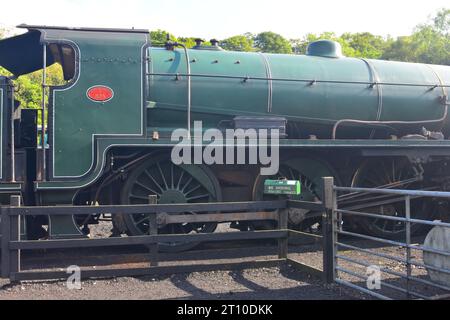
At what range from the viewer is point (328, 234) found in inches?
223

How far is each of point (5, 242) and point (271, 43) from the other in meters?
61.2

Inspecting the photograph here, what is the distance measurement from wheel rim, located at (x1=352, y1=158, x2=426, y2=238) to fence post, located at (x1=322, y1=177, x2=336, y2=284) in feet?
8.38

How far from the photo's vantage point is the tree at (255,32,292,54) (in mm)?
62134

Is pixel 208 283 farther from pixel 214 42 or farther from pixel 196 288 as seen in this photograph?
pixel 214 42

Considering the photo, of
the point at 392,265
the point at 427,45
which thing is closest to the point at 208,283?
the point at 392,265

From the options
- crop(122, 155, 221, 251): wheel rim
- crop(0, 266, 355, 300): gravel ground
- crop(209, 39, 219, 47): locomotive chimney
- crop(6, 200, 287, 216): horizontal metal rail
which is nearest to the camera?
crop(0, 266, 355, 300): gravel ground

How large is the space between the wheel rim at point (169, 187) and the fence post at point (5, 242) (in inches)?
73.8

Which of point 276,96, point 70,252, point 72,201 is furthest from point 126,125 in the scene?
point 276,96

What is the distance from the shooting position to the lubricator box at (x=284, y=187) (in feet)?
20.7

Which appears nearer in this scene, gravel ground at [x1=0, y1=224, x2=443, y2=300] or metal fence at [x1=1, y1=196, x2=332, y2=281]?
gravel ground at [x1=0, y1=224, x2=443, y2=300]

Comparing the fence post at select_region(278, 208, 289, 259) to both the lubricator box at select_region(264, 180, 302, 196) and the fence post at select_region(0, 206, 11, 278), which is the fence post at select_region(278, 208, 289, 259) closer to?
the lubricator box at select_region(264, 180, 302, 196)

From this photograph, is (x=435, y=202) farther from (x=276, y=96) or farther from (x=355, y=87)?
(x=276, y=96)

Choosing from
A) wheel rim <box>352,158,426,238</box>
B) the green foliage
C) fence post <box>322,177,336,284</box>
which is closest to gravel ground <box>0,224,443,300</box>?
fence post <box>322,177,336,284</box>
